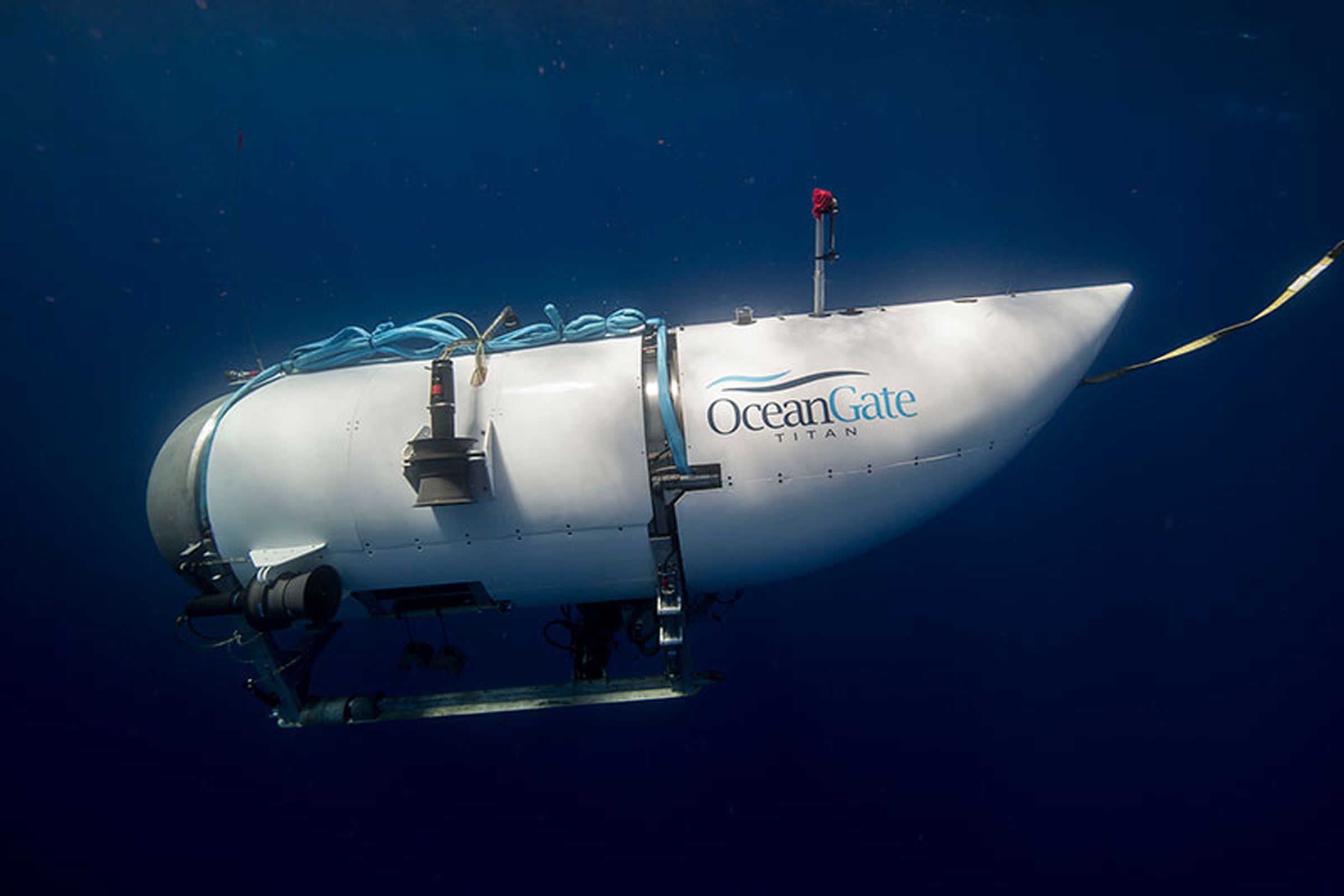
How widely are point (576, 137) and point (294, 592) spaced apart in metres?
4.40

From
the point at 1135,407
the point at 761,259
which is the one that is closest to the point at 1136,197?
the point at 1135,407

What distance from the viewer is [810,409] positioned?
2025 millimetres

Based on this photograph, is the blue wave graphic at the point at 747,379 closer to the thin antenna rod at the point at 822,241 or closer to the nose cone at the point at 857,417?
the nose cone at the point at 857,417

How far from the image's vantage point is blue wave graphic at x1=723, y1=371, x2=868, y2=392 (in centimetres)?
206

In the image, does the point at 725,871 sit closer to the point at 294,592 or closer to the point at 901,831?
the point at 901,831

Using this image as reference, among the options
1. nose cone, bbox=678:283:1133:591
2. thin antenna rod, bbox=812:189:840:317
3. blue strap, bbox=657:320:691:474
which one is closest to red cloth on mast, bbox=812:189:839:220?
thin antenna rod, bbox=812:189:840:317

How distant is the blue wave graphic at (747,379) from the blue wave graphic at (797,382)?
0.08 ft

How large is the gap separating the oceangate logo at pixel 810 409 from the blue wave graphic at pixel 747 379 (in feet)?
0.05

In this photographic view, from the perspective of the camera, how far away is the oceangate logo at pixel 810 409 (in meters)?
2.01

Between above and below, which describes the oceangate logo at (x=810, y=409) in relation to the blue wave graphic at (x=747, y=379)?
below

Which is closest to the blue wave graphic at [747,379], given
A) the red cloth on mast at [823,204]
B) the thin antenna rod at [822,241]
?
the thin antenna rod at [822,241]

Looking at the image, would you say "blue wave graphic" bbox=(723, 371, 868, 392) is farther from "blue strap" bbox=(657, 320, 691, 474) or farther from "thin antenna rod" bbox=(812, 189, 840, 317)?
"thin antenna rod" bbox=(812, 189, 840, 317)

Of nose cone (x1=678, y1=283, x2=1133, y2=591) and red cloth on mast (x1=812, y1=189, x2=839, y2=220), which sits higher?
red cloth on mast (x1=812, y1=189, x2=839, y2=220)

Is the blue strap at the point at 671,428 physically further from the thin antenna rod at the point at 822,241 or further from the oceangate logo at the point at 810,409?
the thin antenna rod at the point at 822,241
